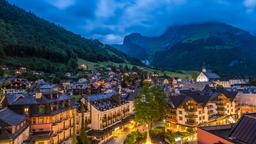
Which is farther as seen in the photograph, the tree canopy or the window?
the tree canopy

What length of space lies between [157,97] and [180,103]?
959cm

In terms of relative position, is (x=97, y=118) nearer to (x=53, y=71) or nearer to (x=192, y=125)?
(x=192, y=125)

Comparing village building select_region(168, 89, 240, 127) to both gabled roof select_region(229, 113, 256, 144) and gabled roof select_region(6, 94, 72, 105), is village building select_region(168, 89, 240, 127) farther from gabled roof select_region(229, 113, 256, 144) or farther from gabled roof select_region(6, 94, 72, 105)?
gabled roof select_region(229, 113, 256, 144)

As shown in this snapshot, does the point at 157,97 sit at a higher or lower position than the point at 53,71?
lower

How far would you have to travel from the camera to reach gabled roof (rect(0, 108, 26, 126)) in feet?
131

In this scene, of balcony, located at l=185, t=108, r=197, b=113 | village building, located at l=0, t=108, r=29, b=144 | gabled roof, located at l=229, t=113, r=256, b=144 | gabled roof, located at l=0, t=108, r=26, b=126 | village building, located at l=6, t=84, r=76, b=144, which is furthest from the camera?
balcony, located at l=185, t=108, r=197, b=113

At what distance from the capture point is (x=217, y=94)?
78.3 meters

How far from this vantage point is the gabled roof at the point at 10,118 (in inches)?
1578

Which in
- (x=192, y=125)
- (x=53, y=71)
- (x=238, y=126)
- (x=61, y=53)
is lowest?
(x=192, y=125)

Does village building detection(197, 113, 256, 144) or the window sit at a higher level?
the window

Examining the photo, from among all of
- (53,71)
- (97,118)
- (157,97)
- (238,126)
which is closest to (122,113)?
(97,118)

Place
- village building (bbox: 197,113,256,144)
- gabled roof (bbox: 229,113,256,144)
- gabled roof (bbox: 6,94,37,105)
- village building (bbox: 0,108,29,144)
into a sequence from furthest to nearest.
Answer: gabled roof (bbox: 6,94,37,105), village building (bbox: 0,108,29,144), village building (bbox: 197,113,256,144), gabled roof (bbox: 229,113,256,144)

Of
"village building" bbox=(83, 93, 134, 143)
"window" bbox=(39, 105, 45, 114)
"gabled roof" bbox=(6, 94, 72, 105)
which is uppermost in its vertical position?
"gabled roof" bbox=(6, 94, 72, 105)

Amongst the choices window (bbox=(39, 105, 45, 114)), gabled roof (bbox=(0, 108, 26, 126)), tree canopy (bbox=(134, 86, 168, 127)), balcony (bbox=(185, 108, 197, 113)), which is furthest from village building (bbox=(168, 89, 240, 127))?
gabled roof (bbox=(0, 108, 26, 126))
